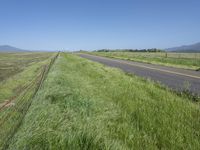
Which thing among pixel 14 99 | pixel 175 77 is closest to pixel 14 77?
pixel 14 99

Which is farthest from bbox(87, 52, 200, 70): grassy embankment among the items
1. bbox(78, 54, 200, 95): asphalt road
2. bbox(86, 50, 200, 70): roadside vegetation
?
bbox(78, 54, 200, 95): asphalt road

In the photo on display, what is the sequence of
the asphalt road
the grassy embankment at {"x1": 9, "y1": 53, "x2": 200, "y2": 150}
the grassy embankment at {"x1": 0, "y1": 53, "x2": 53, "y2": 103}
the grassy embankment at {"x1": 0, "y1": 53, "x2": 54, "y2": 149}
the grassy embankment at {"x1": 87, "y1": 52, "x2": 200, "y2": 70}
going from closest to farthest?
the grassy embankment at {"x1": 9, "y1": 53, "x2": 200, "y2": 150} → the grassy embankment at {"x1": 0, "y1": 53, "x2": 54, "y2": 149} → the asphalt road → the grassy embankment at {"x1": 0, "y1": 53, "x2": 53, "y2": 103} → the grassy embankment at {"x1": 87, "y1": 52, "x2": 200, "y2": 70}

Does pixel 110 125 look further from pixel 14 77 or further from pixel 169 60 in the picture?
pixel 169 60

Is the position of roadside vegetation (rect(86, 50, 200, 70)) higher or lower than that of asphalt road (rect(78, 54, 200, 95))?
lower

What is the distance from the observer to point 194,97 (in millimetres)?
6953

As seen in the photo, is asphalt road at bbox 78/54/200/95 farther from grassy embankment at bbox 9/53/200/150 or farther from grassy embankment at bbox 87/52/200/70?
grassy embankment at bbox 87/52/200/70

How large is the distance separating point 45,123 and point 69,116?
594 mm

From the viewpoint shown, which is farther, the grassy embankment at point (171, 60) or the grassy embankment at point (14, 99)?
the grassy embankment at point (171, 60)

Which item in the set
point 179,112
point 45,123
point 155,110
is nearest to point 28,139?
point 45,123

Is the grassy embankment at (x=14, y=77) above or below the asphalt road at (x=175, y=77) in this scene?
below

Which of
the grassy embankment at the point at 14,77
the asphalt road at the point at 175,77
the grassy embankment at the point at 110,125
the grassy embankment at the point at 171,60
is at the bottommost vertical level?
the grassy embankment at the point at 14,77

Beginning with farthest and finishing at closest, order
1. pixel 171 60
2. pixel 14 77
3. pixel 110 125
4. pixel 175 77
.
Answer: pixel 171 60 < pixel 14 77 < pixel 175 77 < pixel 110 125

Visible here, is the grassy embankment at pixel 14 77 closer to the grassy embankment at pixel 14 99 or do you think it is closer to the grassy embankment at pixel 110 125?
the grassy embankment at pixel 14 99

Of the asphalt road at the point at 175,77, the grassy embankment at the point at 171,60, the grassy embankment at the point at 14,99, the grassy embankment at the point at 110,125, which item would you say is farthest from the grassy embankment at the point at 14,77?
the grassy embankment at the point at 171,60
